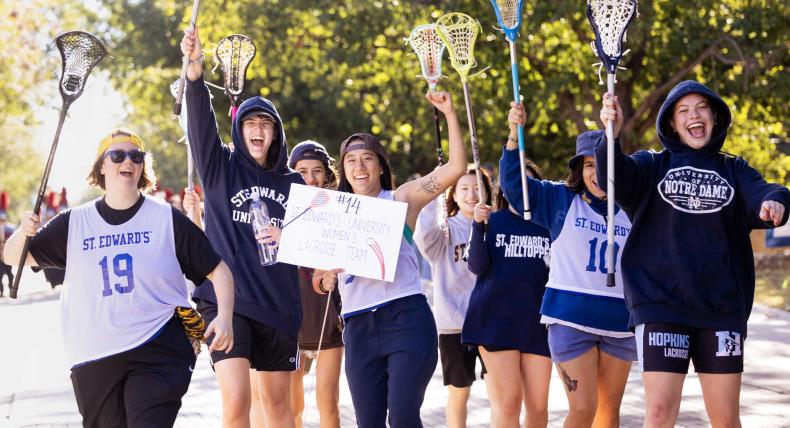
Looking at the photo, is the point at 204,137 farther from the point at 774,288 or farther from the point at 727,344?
the point at 774,288

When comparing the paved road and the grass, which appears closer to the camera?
the paved road

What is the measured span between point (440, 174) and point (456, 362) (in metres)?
1.91

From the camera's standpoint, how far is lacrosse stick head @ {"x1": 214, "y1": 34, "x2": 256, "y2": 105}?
340 inches

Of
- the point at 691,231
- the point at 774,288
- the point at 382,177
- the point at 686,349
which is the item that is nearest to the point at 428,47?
the point at 382,177

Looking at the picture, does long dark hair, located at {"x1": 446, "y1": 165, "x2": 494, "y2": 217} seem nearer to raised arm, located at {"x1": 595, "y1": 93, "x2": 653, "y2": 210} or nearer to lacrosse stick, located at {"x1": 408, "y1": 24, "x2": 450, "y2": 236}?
lacrosse stick, located at {"x1": 408, "y1": 24, "x2": 450, "y2": 236}

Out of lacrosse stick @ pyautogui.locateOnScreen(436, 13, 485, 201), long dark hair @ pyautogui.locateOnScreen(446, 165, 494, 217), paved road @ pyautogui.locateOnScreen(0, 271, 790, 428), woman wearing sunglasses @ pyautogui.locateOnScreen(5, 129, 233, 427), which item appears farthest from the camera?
paved road @ pyautogui.locateOnScreen(0, 271, 790, 428)

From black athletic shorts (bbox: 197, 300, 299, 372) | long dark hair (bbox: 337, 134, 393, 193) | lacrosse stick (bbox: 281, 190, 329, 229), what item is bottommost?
black athletic shorts (bbox: 197, 300, 299, 372)

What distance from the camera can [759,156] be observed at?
1146 inches

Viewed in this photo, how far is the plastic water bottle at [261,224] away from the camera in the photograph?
7098 millimetres

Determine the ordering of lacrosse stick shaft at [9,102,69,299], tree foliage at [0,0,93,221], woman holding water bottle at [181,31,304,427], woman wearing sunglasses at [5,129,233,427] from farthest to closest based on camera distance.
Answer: tree foliage at [0,0,93,221], woman holding water bottle at [181,31,304,427], woman wearing sunglasses at [5,129,233,427], lacrosse stick shaft at [9,102,69,299]

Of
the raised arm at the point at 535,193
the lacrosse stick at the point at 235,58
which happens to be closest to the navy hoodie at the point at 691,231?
the raised arm at the point at 535,193

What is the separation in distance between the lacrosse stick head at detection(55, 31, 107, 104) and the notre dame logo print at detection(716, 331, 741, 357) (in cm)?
325

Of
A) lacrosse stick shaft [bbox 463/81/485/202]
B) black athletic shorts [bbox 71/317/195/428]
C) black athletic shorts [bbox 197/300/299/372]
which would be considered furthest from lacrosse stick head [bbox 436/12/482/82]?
black athletic shorts [bbox 71/317/195/428]

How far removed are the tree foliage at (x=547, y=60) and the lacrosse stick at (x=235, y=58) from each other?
31.6ft
